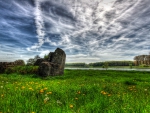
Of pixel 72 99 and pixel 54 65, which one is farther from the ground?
pixel 54 65

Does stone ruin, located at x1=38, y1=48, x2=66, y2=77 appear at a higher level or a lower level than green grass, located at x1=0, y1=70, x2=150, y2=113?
higher

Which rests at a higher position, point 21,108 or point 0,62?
point 0,62

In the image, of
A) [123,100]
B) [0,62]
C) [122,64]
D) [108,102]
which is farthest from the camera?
[122,64]

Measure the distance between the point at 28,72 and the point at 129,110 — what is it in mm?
18536

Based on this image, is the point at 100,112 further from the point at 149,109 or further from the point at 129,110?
the point at 149,109

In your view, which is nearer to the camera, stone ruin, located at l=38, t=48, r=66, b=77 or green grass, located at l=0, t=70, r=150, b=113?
green grass, located at l=0, t=70, r=150, b=113

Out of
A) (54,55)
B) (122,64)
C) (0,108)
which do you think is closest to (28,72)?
(54,55)

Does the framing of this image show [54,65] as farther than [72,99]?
Yes

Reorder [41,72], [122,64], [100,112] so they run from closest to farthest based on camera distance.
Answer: [100,112]
[41,72]
[122,64]

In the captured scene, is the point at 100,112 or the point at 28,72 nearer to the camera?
the point at 100,112

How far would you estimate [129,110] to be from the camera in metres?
3.39

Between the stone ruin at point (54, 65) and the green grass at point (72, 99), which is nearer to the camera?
the green grass at point (72, 99)

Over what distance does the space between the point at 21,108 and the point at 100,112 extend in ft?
6.82

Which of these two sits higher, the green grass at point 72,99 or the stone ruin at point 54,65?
the stone ruin at point 54,65
